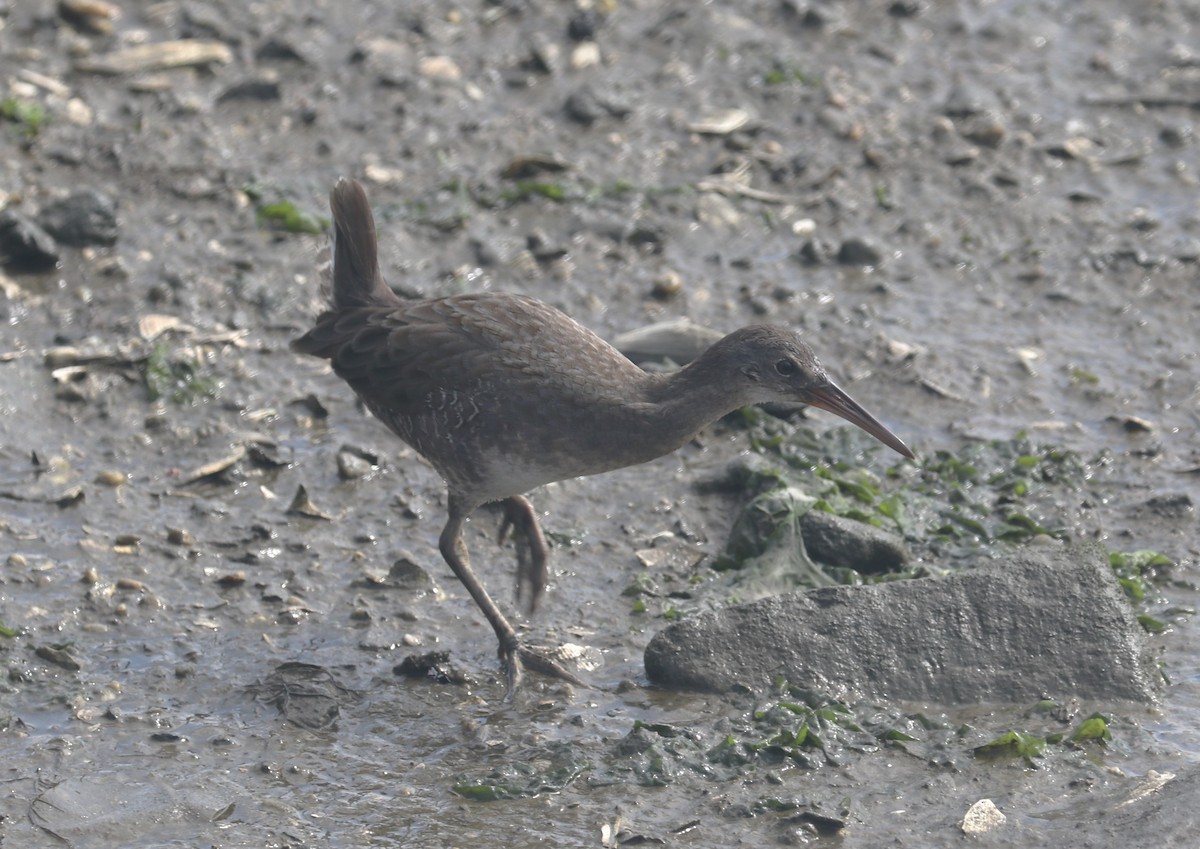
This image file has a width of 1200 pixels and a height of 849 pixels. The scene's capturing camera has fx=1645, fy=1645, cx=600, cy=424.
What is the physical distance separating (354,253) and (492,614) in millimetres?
1570

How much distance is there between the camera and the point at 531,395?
5.71m

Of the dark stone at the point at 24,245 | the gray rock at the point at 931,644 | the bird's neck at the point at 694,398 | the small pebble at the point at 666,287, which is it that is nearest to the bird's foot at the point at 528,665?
the gray rock at the point at 931,644

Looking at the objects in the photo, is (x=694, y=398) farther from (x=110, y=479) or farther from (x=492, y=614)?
(x=110, y=479)

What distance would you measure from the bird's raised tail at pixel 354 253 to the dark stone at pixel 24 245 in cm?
→ 195

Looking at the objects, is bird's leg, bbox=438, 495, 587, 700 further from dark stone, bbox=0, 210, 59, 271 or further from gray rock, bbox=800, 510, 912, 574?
dark stone, bbox=0, 210, 59, 271

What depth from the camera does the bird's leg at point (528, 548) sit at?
6160mm

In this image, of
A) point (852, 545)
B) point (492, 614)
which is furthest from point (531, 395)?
point (852, 545)

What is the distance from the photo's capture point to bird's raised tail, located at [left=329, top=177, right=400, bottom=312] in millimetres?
6414

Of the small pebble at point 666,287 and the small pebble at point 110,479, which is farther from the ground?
the small pebble at point 666,287

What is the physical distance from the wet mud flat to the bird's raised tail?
80 cm

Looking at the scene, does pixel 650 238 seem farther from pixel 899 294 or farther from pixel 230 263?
pixel 230 263

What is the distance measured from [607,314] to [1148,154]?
12.2 feet

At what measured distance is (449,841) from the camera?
16.0ft

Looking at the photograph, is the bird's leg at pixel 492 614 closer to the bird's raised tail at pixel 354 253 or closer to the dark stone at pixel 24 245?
the bird's raised tail at pixel 354 253
